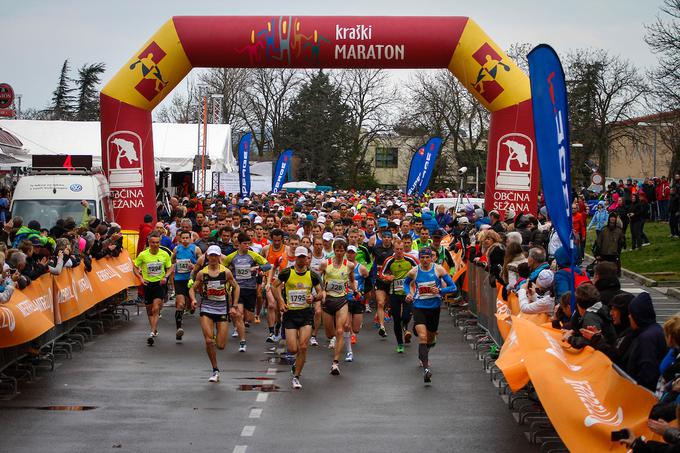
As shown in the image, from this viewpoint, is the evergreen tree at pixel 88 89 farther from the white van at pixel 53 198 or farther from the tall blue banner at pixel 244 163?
the white van at pixel 53 198

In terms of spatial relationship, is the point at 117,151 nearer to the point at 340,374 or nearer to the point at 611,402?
the point at 340,374

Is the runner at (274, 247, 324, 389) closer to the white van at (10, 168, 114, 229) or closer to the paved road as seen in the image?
the paved road

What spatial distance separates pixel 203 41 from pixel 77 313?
8649 mm

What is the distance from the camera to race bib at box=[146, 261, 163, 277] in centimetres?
1752

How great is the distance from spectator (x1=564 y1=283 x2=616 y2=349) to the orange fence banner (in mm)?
6172

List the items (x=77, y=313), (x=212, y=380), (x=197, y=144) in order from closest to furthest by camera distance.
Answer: (x=212, y=380)
(x=77, y=313)
(x=197, y=144)

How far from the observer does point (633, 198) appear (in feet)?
101

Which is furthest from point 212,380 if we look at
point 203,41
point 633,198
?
point 633,198

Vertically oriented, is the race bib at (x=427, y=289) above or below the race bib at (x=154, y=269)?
above

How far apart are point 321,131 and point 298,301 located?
231ft

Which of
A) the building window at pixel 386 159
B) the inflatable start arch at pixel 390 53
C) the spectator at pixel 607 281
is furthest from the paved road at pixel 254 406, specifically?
the building window at pixel 386 159

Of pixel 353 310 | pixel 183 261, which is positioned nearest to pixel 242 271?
pixel 183 261

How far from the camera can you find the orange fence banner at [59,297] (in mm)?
12208

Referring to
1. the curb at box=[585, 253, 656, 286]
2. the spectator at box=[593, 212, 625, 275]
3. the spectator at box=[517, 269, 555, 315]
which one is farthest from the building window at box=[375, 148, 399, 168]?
the spectator at box=[517, 269, 555, 315]
